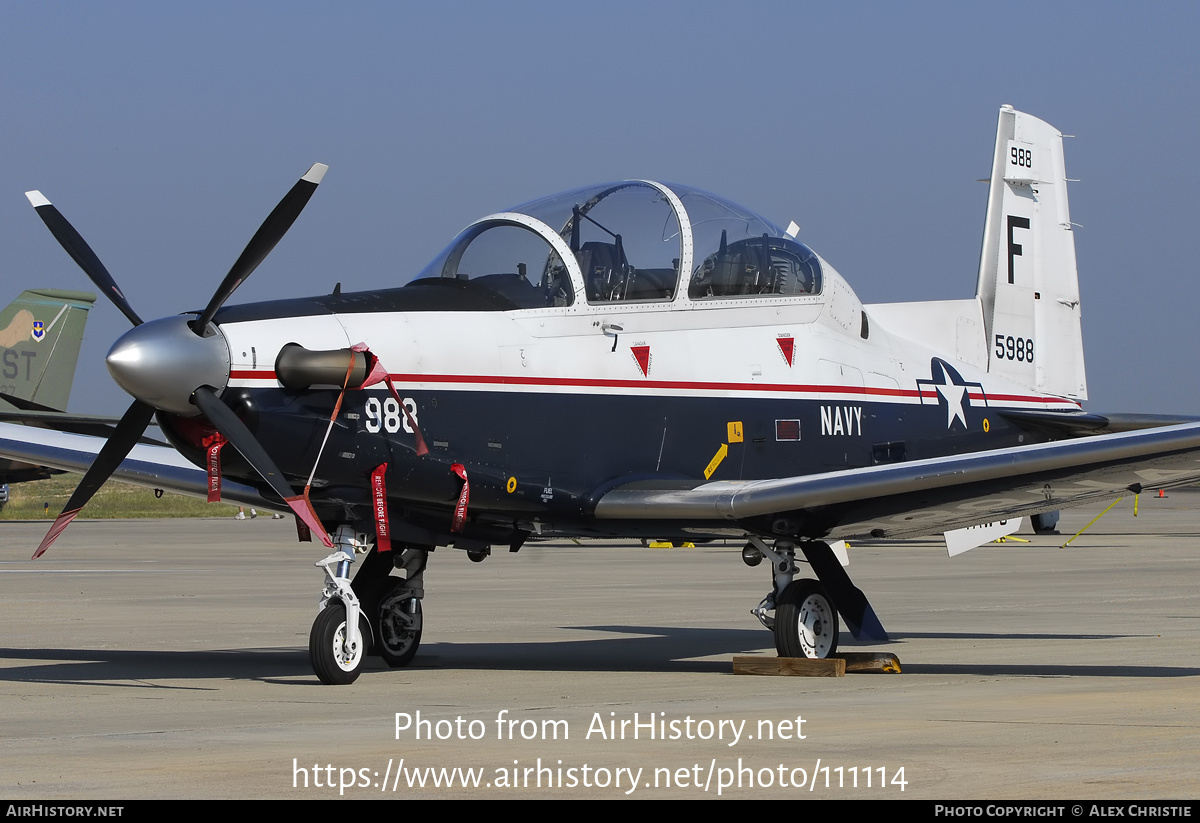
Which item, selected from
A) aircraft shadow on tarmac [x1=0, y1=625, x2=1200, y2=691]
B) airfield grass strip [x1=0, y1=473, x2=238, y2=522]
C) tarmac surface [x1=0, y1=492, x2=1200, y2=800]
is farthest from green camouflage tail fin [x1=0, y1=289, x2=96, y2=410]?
aircraft shadow on tarmac [x1=0, y1=625, x2=1200, y2=691]

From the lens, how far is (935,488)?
11109 mm

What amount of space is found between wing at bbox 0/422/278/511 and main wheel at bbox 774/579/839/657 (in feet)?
15.5

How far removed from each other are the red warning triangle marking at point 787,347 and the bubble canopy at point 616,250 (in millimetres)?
401

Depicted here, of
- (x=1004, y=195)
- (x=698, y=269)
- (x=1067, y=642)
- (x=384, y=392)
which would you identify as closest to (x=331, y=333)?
(x=384, y=392)

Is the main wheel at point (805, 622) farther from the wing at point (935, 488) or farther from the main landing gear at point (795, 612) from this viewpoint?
the wing at point (935, 488)

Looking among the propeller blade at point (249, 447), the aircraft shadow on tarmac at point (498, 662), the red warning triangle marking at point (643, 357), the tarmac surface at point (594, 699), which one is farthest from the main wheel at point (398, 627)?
the red warning triangle marking at point (643, 357)

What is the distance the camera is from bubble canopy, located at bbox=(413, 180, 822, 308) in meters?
11.1

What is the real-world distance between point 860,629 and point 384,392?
14.5 feet

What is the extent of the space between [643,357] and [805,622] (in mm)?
2417

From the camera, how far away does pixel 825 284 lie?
12703mm

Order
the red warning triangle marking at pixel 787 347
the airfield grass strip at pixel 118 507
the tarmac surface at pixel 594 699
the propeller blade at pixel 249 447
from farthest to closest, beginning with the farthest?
the airfield grass strip at pixel 118 507 → the red warning triangle marking at pixel 787 347 → the propeller blade at pixel 249 447 → the tarmac surface at pixel 594 699

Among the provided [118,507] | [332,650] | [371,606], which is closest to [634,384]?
[371,606]

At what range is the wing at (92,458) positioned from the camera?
1319 cm

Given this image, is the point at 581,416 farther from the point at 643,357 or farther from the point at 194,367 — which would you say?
the point at 194,367
